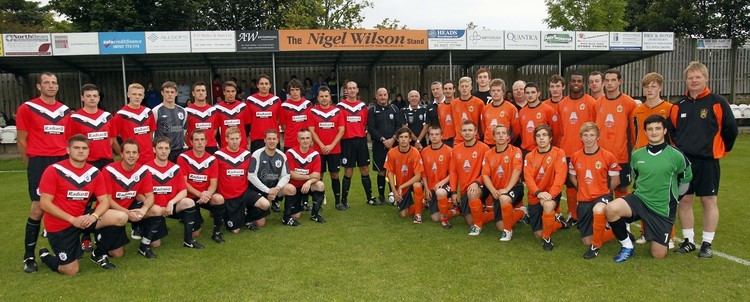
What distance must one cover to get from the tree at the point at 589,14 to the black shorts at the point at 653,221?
21014 mm

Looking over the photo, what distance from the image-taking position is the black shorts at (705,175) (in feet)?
14.2

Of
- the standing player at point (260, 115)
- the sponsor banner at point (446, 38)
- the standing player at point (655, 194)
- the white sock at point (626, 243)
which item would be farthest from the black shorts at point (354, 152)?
the sponsor banner at point (446, 38)

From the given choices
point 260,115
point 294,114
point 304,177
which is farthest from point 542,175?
point 260,115

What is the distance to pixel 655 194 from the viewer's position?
14.2 feet

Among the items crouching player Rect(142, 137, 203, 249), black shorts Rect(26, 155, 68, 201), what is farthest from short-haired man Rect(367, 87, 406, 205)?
black shorts Rect(26, 155, 68, 201)

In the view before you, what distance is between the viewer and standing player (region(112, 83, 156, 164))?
550 centimetres

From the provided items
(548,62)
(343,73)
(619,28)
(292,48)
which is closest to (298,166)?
(292,48)

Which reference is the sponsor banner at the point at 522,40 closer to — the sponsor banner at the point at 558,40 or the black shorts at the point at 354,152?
the sponsor banner at the point at 558,40

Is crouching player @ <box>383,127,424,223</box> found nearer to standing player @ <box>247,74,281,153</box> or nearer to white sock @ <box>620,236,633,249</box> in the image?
standing player @ <box>247,74,281,153</box>

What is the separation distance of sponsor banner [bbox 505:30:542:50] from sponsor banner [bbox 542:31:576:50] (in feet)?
0.69

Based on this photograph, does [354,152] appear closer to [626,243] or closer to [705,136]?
[626,243]

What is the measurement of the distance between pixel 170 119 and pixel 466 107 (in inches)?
140

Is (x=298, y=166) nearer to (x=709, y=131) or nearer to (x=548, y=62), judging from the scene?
(x=709, y=131)

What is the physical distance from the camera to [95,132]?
5.13 metres
